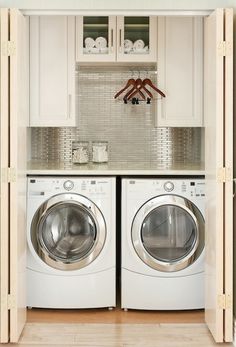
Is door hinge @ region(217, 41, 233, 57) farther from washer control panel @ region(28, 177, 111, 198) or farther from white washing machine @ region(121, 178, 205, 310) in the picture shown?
washer control panel @ region(28, 177, 111, 198)

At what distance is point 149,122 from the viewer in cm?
498

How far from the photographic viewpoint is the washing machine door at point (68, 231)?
405 centimetres

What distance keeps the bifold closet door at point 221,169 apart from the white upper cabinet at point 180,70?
86 cm

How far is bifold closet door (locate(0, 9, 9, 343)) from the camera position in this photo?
336cm

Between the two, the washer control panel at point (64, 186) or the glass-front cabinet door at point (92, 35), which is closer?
the washer control panel at point (64, 186)

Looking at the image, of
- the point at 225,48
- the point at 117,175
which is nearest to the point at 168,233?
the point at 117,175

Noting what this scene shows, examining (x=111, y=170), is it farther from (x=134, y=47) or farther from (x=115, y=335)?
(x=115, y=335)

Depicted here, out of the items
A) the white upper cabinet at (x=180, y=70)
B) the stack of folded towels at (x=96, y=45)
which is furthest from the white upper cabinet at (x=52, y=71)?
the white upper cabinet at (x=180, y=70)

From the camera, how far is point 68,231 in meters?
4.10

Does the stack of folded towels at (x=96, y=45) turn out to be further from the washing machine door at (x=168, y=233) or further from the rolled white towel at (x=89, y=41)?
the washing machine door at (x=168, y=233)

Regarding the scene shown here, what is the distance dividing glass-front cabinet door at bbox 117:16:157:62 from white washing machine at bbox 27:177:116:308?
1074 millimetres

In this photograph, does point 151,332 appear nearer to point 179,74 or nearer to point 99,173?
point 99,173

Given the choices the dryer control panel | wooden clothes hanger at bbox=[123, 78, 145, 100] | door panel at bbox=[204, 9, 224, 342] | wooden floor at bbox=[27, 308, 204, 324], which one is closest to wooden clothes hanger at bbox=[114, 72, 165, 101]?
wooden clothes hanger at bbox=[123, 78, 145, 100]

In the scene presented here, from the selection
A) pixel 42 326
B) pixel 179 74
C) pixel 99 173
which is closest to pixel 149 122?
pixel 179 74
